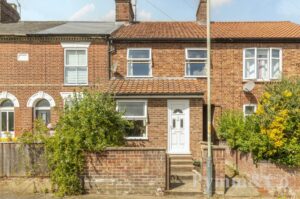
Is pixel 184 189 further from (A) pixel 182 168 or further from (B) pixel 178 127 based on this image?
(B) pixel 178 127

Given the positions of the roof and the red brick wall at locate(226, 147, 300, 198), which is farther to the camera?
the roof

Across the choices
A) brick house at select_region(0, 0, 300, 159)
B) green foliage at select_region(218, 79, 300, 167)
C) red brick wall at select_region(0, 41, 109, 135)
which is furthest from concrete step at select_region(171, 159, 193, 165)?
red brick wall at select_region(0, 41, 109, 135)

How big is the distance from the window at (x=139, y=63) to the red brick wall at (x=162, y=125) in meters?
3.74

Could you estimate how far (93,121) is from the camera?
411 inches

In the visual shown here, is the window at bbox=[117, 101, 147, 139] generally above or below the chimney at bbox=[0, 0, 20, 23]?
below

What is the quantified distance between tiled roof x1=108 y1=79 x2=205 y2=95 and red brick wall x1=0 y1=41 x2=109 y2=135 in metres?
2.21

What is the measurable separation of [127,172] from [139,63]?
8.52 meters

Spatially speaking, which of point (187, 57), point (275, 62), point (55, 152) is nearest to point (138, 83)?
point (187, 57)

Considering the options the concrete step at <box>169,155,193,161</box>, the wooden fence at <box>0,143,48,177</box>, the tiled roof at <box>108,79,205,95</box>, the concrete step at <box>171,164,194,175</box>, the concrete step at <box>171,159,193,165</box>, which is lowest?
the concrete step at <box>171,164,194,175</box>

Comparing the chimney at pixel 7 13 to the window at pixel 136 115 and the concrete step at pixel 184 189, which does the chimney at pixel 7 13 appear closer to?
the window at pixel 136 115

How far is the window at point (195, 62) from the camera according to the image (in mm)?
17375

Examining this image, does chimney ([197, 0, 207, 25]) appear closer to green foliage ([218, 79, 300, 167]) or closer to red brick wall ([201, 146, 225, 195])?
green foliage ([218, 79, 300, 167])

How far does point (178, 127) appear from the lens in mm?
14117

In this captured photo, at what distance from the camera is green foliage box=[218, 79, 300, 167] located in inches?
398
